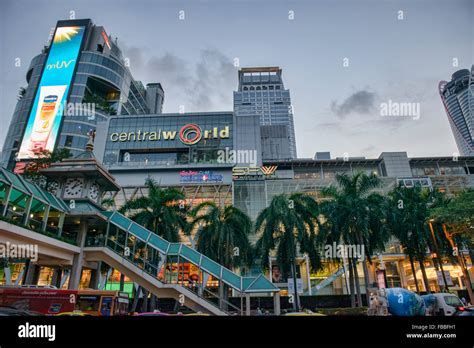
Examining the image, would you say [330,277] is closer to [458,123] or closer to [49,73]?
[49,73]

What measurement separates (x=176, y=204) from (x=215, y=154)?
3193 cm

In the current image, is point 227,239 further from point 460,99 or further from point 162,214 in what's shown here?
point 460,99

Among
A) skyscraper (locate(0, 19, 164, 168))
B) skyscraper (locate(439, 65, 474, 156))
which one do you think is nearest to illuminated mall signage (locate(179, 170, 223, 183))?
skyscraper (locate(0, 19, 164, 168))

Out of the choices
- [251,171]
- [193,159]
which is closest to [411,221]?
[251,171]

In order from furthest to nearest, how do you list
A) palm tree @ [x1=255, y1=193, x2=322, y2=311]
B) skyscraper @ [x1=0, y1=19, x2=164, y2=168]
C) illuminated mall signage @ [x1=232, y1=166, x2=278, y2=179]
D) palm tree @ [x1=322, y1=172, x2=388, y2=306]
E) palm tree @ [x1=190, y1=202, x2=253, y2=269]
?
skyscraper @ [x1=0, y1=19, x2=164, y2=168] < illuminated mall signage @ [x1=232, y1=166, x2=278, y2=179] < palm tree @ [x1=190, y1=202, x2=253, y2=269] < palm tree @ [x1=255, y1=193, x2=322, y2=311] < palm tree @ [x1=322, y1=172, x2=388, y2=306]

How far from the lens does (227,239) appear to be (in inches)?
1105

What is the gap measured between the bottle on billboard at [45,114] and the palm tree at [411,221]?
221ft

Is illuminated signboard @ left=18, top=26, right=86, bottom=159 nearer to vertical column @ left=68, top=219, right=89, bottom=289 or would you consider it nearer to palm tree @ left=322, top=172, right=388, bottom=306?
vertical column @ left=68, top=219, right=89, bottom=289

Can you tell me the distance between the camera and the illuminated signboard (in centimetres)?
6269

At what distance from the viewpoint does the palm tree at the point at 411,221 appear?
29.3 m

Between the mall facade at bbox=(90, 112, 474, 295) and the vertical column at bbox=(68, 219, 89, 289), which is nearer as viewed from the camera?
the vertical column at bbox=(68, 219, 89, 289)

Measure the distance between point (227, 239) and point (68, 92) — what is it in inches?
2408

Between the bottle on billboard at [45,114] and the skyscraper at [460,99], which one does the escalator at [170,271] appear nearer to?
the bottle on billboard at [45,114]

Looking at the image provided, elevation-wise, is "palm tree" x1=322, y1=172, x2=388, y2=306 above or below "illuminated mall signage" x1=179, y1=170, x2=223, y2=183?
below
